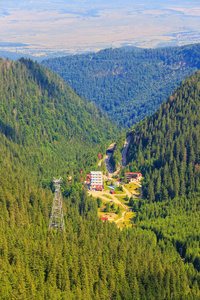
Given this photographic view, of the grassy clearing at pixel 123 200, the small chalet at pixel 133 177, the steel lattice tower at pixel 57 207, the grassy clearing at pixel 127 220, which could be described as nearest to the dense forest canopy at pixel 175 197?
the grassy clearing at pixel 127 220

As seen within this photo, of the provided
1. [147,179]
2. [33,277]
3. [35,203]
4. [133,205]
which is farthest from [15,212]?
[147,179]

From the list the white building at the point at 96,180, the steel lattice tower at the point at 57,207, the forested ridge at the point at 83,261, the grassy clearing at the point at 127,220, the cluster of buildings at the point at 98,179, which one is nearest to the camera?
the forested ridge at the point at 83,261

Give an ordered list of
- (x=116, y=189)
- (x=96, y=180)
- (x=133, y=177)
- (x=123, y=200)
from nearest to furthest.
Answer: (x=123, y=200) < (x=116, y=189) < (x=96, y=180) < (x=133, y=177)

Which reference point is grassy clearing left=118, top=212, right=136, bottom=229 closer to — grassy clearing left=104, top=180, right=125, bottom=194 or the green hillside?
the green hillside

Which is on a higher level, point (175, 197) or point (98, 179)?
point (98, 179)

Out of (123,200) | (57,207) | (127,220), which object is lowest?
(127,220)

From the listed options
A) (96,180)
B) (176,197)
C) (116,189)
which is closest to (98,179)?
(96,180)

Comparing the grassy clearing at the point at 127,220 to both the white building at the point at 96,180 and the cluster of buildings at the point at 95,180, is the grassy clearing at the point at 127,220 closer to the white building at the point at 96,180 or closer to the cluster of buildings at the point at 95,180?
the cluster of buildings at the point at 95,180

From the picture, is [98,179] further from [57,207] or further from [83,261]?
[83,261]
